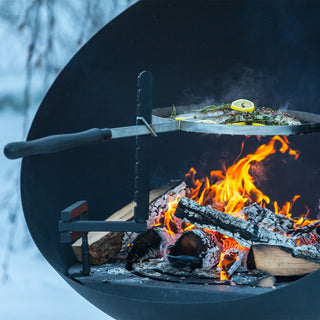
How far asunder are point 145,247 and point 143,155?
0.74 meters

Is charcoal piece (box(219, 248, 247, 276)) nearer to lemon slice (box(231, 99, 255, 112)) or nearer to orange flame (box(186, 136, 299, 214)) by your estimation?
orange flame (box(186, 136, 299, 214))

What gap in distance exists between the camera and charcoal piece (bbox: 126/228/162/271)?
7.63 ft

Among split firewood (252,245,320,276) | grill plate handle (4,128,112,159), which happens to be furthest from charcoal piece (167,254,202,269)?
grill plate handle (4,128,112,159)

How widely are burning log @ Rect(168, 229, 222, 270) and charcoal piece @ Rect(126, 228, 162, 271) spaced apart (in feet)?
0.39

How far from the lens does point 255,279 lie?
2.10m

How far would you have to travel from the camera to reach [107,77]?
2418 mm

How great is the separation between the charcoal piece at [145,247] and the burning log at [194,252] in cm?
12

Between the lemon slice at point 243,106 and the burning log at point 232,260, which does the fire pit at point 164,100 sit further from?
the lemon slice at point 243,106

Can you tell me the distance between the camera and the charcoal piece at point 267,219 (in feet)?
7.94

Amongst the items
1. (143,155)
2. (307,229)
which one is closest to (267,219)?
(307,229)

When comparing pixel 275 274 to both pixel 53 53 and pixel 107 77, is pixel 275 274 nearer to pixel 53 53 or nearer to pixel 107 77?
pixel 107 77

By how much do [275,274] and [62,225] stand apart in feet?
2.98

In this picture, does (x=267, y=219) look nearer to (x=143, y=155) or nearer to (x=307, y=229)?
(x=307, y=229)

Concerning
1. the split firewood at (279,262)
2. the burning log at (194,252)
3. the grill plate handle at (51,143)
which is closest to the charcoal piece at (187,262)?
the burning log at (194,252)
